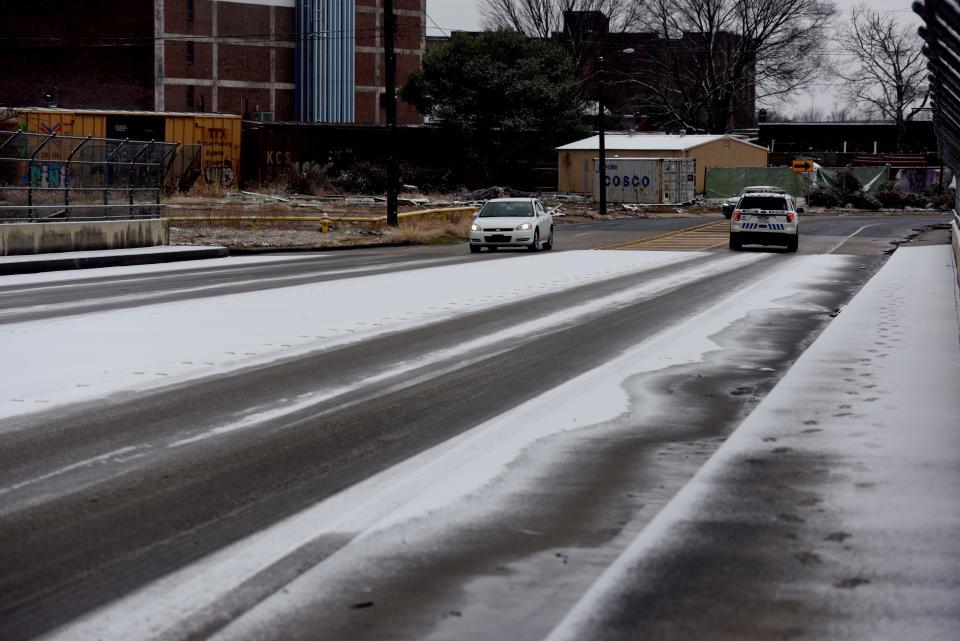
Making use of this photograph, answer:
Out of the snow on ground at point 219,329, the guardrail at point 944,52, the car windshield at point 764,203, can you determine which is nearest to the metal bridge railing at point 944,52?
the guardrail at point 944,52

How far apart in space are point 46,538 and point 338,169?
63.9 metres

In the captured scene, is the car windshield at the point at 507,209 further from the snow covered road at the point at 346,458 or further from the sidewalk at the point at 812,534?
the sidewalk at the point at 812,534

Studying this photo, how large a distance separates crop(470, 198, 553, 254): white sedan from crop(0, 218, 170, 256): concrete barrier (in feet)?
25.6

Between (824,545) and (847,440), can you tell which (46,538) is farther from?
(847,440)

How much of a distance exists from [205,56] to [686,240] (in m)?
43.8

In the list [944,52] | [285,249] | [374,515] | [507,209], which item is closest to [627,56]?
[507,209]

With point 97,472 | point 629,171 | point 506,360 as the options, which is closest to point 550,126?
point 629,171

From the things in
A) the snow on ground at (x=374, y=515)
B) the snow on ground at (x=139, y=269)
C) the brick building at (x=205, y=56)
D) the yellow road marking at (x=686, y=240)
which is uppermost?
the brick building at (x=205, y=56)

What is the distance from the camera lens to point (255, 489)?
23.8ft

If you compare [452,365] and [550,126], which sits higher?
[550,126]

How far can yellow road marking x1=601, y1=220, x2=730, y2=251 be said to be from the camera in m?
36.7

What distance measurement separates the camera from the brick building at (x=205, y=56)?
72625 mm

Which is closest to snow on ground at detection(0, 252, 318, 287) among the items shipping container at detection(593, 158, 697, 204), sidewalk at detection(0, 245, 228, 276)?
sidewalk at detection(0, 245, 228, 276)

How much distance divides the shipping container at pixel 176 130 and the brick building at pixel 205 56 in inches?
476
